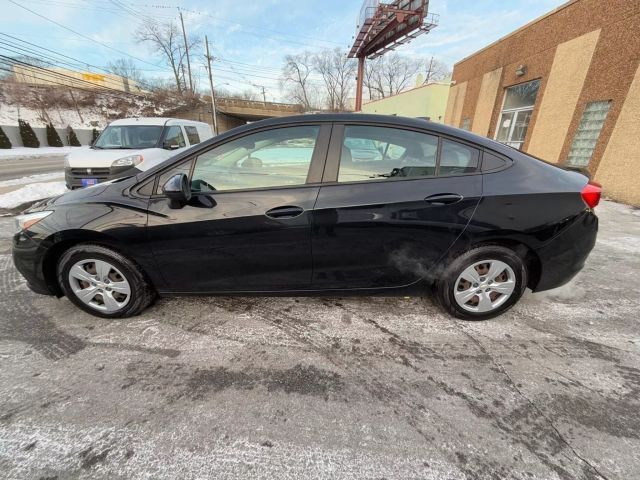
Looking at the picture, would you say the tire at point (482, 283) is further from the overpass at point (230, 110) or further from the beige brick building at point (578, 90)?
the overpass at point (230, 110)

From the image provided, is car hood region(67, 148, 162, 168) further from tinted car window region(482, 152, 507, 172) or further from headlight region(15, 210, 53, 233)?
tinted car window region(482, 152, 507, 172)

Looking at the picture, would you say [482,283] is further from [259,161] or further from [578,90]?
[578,90]

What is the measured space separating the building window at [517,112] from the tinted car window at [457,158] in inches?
362

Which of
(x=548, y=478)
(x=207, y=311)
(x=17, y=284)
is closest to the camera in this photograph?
(x=548, y=478)

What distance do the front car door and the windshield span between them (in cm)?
570

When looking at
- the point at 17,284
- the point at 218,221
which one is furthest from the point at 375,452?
the point at 17,284

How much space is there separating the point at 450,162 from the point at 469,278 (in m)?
0.94

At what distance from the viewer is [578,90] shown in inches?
313

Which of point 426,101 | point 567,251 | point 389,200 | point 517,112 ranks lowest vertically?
point 567,251

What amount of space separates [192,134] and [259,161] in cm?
699

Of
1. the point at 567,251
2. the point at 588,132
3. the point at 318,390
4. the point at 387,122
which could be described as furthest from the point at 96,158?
the point at 588,132

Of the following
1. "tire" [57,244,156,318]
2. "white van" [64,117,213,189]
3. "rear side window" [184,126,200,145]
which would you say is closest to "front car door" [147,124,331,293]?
"tire" [57,244,156,318]

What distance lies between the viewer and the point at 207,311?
106 inches

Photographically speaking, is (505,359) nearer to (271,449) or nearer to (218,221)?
(271,449)
